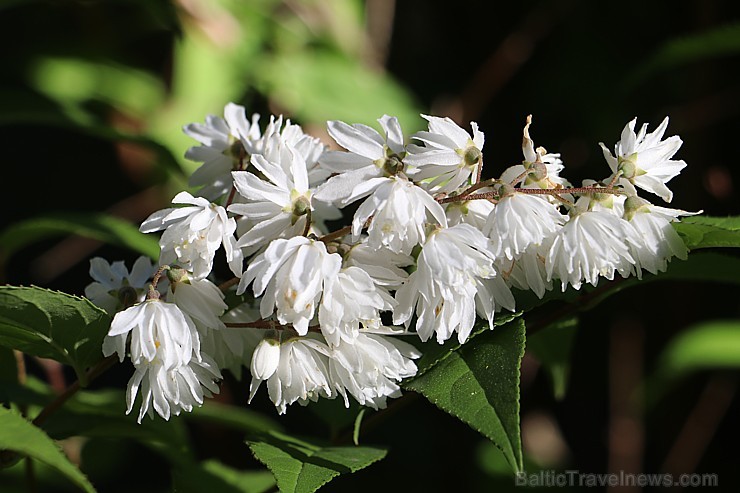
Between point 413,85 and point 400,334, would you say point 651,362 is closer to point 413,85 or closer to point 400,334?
point 413,85

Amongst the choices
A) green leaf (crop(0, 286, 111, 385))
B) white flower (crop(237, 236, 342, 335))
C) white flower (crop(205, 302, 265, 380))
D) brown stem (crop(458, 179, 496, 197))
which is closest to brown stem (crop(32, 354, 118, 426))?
green leaf (crop(0, 286, 111, 385))

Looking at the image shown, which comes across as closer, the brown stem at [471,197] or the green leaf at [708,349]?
the brown stem at [471,197]

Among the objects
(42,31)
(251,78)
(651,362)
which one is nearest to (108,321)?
(251,78)

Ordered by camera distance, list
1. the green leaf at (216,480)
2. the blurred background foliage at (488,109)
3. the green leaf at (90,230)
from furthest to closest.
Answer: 1. the blurred background foliage at (488,109)
2. the green leaf at (90,230)
3. the green leaf at (216,480)

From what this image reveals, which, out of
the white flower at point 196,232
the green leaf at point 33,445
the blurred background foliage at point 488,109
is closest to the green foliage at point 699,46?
the blurred background foliage at point 488,109

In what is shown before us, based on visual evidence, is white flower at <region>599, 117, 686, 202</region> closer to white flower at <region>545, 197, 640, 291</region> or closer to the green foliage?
white flower at <region>545, 197, 640, 291</region>

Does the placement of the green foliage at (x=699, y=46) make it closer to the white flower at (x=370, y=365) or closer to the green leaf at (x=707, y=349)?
the green leaf at (x=707, y=349)
